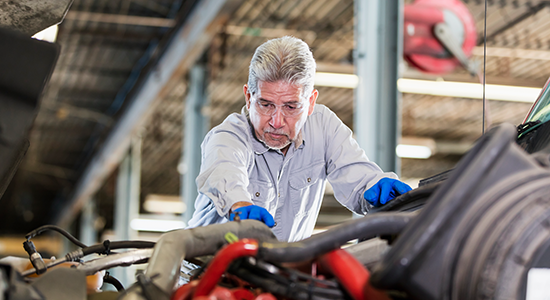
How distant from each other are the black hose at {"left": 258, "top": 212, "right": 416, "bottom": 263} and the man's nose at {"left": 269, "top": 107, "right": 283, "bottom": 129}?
93 cm

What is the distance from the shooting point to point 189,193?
237 inches

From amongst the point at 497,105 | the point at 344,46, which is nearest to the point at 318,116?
the point at 344,46

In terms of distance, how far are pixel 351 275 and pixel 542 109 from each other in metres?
0.83

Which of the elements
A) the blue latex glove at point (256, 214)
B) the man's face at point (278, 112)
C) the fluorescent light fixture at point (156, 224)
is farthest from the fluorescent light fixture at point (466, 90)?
the fluorescent light fixture at point (156, 224)

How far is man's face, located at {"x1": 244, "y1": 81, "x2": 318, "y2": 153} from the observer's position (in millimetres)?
1732

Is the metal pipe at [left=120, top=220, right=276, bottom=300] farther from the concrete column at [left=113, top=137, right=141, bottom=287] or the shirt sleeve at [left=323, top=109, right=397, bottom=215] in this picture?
the concrete column at [left=113, top=137, right=141, bottom=287]

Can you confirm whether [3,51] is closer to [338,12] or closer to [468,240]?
[468,240]

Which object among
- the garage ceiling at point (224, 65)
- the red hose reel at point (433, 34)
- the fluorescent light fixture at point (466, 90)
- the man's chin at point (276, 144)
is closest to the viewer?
the man's chin at point (276, 144)

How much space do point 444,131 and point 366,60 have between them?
7385 millimetres

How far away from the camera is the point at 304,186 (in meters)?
1.98

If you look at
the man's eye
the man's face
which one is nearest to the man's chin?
the man's face

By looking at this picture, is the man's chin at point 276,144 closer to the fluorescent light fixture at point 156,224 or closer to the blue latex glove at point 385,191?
the blue latex glove at point 385,191

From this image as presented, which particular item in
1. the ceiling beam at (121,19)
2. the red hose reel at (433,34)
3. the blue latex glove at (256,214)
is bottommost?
the blue latex glove at (256,214)

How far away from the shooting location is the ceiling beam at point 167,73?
203 inches
